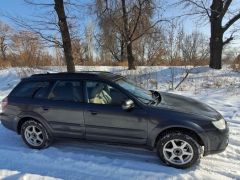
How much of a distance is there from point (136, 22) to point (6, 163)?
47.0ft

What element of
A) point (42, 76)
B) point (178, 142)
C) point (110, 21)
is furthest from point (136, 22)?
→ point (178, 142)

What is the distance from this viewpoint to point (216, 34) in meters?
15.5

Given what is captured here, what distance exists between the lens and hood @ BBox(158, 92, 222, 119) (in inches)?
191

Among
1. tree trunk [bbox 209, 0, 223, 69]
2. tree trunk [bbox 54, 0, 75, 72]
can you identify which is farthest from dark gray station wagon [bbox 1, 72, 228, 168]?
tree trunk [bbox 209, 0, 223, 69]

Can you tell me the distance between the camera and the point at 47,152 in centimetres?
547

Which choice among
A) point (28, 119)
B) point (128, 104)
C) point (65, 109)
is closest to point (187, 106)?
point (128, 104)

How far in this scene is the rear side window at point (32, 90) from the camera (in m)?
5.74

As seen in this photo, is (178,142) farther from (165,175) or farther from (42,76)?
(42,76)

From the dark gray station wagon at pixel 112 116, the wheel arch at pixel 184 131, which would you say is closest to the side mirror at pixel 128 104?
the dark gray station wagon at pixel 112 116

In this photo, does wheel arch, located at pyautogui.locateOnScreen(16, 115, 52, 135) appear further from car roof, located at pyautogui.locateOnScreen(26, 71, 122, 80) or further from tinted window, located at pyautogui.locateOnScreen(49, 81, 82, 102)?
car roof, located at pyautogui.locateOnScreen(26, 71, 122, 80)

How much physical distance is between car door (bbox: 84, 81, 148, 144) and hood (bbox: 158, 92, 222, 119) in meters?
0.54

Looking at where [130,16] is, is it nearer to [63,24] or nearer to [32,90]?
[63,24]

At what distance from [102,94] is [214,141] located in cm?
214

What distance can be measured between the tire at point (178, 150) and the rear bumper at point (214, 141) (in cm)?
14
